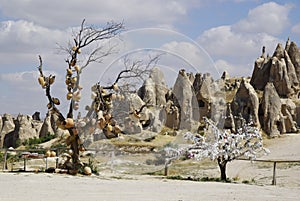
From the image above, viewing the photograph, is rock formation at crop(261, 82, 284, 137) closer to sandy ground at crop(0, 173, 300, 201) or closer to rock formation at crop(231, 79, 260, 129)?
rock formation at crop(231, 79, 260, 129)

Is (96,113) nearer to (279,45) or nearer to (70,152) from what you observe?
(70,152)

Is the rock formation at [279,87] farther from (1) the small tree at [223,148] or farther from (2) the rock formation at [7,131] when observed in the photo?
(2) the rock formation at [7,131]

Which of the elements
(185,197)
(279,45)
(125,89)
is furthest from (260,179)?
(279,45)

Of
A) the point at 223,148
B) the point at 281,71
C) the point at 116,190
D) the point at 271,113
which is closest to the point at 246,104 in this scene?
the point at 271,113

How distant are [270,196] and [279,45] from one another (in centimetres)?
3806

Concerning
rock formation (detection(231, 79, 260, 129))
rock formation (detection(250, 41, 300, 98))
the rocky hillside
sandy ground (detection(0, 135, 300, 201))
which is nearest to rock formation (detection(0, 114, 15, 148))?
the rocky hillside

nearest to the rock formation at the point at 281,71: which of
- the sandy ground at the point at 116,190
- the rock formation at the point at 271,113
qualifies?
the rock formation at the point at 271,113

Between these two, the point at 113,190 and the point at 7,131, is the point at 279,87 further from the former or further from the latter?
the point at 113,190

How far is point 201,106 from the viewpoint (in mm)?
32906

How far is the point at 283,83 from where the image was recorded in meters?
44.1

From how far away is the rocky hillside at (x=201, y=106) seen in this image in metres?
19.5

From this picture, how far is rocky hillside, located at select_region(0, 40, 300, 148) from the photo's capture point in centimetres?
1948

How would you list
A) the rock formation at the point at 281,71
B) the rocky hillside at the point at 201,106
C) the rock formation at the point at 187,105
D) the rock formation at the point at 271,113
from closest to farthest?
the rocky hillside at the point at 201,106 → the rock formation at the point at 187,105 → the rock formation at the point at 271,113 → the rock formation at the point at 281,71

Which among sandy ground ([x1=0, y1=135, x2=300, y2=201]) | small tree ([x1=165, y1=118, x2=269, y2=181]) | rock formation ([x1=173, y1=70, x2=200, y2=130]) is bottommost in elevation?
sandy ground ([x1=0, y1=135, x2=300, y2=201])
